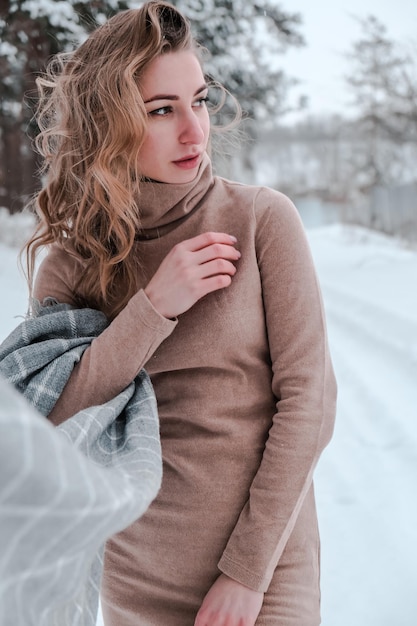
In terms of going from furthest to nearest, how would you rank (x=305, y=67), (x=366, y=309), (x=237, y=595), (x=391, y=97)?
1. (x=391, y=97)
2. (x=305, y=67)
3. (x=366, y=309)
4. (x=237, y=595)

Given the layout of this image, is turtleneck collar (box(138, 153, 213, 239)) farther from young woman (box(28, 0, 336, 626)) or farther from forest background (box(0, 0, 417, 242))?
forest background (box(0, 0, 417, 242))

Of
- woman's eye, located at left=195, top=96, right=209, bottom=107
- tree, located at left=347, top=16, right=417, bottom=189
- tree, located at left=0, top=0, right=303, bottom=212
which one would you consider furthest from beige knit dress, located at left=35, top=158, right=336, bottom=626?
tree, located at left=347, top=16, right=417, bottom=189

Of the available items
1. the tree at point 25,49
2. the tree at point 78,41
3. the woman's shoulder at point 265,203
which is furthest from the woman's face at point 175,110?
the tree at point 25,49

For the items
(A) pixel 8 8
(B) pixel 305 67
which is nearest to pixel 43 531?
(A) pixel 8 8

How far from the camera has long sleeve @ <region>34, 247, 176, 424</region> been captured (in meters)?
0.95

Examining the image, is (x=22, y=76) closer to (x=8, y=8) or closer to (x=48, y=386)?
(x=8, y=8)

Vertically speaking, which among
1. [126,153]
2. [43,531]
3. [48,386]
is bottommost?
[48,386]

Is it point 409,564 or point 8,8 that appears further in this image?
point 8,8

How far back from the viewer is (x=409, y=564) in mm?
1710

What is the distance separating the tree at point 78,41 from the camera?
2709mm

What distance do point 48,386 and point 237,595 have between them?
45cm

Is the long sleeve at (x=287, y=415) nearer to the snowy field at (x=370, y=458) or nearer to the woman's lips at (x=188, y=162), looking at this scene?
the woman's lips at (x=188, y=162)

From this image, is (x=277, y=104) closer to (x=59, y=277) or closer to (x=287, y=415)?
→ (x=59, y=277)

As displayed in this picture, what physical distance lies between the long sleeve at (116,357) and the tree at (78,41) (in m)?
1.43
